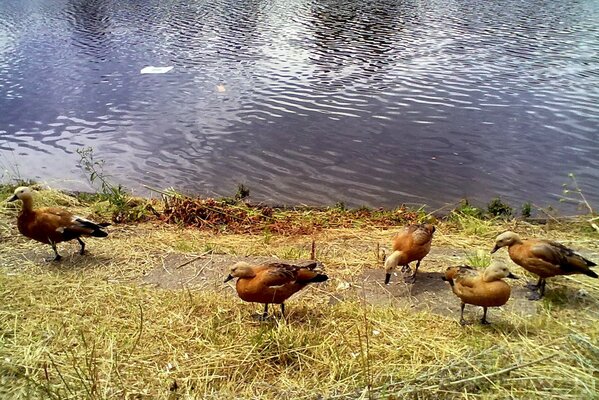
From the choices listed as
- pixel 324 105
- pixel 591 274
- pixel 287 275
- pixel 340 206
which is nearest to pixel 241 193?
Answer: pixel 340 206

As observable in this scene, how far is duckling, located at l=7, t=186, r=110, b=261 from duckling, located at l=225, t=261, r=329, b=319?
2495 mm

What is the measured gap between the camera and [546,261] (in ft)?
17.0

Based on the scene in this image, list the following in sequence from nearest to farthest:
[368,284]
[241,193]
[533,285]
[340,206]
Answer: [533,285] < [368,284] < [340,206] < [241,193]

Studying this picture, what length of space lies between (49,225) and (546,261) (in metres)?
5.54

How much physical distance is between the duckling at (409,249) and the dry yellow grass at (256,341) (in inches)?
18.9

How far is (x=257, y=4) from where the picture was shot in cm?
3120

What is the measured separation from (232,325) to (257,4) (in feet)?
97.2

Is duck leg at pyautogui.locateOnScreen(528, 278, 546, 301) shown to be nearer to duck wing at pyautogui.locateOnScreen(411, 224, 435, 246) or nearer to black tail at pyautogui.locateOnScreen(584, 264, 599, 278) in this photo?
black tail at pyautogui.locateOnScreen(584, 264, 599, 278)

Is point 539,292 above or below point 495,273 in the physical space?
below

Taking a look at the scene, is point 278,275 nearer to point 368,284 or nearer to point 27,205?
point 368,284

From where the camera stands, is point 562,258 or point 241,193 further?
point 241,193

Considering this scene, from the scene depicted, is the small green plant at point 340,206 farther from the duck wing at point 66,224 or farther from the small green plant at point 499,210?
the duck wing at point 66,224

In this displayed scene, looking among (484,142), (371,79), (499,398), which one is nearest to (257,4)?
(371,79)

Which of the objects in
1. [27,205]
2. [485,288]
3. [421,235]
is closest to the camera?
[485,288]
